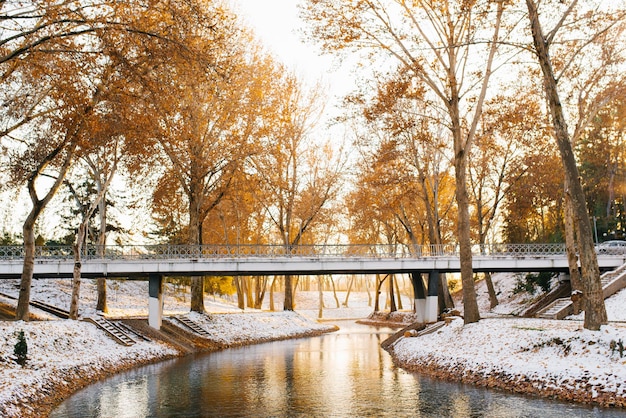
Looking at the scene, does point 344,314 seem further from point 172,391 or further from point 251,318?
point 172,391

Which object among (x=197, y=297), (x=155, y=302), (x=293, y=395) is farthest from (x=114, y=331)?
(x=293, y=395)

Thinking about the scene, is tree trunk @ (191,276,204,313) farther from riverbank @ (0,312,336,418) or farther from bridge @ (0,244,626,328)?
bridge @ (0,244,626,328)

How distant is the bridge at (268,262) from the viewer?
1261 inches

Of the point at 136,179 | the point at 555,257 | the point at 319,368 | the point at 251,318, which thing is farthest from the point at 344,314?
the point at 319,368

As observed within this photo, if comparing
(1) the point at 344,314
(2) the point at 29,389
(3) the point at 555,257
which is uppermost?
(3) the point at 555,257

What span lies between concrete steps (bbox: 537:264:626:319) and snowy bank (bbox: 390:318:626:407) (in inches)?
434

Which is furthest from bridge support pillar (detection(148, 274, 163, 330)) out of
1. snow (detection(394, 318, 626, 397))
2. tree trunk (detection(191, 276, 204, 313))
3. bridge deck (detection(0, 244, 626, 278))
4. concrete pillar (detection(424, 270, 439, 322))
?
concrete pillar (detection(424, 270, 439, 322))

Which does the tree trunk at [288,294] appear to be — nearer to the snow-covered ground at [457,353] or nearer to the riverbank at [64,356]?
the riverbank at [64,356]

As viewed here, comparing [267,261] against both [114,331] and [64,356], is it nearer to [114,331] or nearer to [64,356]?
[114,331]

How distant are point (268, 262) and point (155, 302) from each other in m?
6.88

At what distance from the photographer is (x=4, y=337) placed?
17.8m

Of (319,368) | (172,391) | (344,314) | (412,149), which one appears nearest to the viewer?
(172,391)

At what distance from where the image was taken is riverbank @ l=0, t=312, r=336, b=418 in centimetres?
1366

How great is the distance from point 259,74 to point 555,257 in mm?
22216
